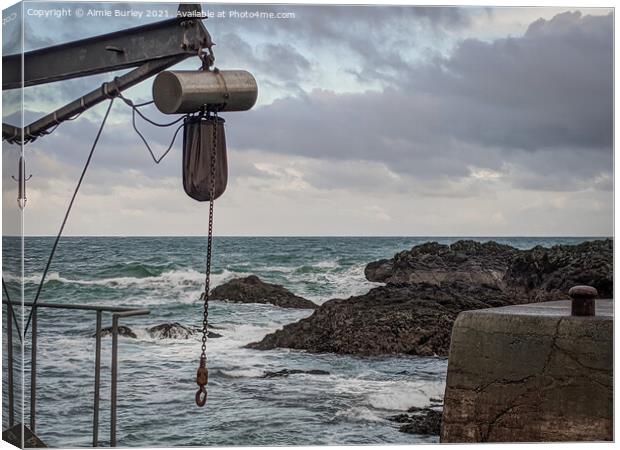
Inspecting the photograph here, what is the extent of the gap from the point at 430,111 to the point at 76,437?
9.43 ft

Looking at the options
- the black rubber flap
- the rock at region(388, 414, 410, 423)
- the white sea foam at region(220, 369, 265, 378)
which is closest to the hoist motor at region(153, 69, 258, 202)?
the black rubber flap

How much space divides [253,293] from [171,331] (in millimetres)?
553

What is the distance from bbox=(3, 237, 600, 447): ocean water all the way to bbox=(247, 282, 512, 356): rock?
0.26ft

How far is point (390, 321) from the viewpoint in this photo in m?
9.07

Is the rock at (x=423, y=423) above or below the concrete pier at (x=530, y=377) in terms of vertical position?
below

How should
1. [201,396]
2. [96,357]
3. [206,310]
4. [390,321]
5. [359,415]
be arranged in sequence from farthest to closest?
1. [390,321]
2. [359,415]
3. [201,396]
4. [206,310]
5. [96,357]

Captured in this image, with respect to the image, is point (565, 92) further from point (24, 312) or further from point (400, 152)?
point (24, 312)

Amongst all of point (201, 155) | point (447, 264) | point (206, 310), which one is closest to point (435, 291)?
point (447, 264)

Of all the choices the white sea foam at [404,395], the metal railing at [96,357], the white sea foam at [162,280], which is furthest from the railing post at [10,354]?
the white sea foam at [404,395]

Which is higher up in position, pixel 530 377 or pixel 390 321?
pixel 390 321

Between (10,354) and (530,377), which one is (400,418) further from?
(10,354)

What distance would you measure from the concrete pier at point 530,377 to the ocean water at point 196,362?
0.28m

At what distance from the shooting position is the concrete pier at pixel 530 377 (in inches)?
331

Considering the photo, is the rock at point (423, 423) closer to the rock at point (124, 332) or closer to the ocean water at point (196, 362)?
the ocean water at point (196, 362)
